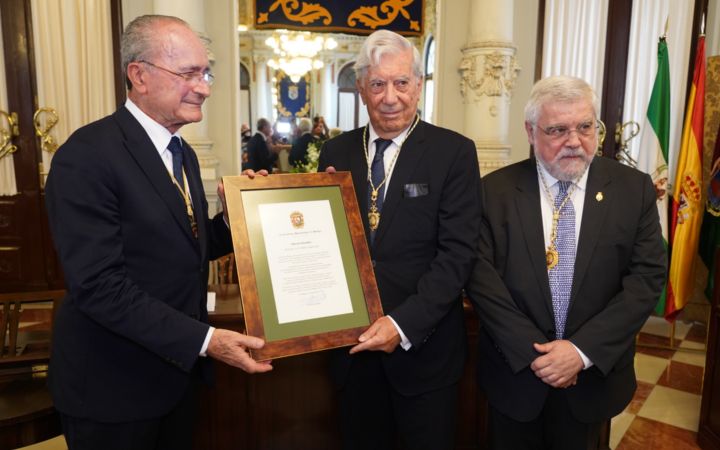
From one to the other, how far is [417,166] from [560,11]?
4.00m

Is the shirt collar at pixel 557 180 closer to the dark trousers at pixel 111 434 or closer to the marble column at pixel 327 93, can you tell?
the dark trousers at pixel 111 434

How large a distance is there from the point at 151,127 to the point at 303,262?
560mm

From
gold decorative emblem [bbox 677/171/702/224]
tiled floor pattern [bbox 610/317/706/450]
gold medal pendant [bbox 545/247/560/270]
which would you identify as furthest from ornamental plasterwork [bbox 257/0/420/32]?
gold medal pendant [bbox 545/247/560/270]

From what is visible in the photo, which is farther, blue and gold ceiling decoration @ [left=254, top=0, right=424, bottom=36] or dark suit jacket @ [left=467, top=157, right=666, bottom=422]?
blue and gold ceiling decoration @ [left=254, top=0, right=424, bottom=36]

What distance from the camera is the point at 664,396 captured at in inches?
140

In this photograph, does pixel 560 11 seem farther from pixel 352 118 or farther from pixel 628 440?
pixel 352 118

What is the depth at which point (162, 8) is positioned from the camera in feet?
14.9

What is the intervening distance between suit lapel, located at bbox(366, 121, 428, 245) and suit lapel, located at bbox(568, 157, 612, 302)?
1.75 ft

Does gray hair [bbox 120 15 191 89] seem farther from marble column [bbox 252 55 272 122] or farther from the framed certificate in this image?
marble column [bbox 252 55 272 122]

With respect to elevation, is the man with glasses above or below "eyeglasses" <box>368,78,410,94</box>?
below

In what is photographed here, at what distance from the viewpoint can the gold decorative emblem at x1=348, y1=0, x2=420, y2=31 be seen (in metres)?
5.61

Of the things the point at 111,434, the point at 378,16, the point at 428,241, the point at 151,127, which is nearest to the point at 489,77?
the point at 378,16

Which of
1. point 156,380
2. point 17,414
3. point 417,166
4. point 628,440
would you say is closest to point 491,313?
point 417,166

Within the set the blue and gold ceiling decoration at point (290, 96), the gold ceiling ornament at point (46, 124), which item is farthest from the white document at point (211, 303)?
the blue and gold ceiling decoration at point (290, 96)
